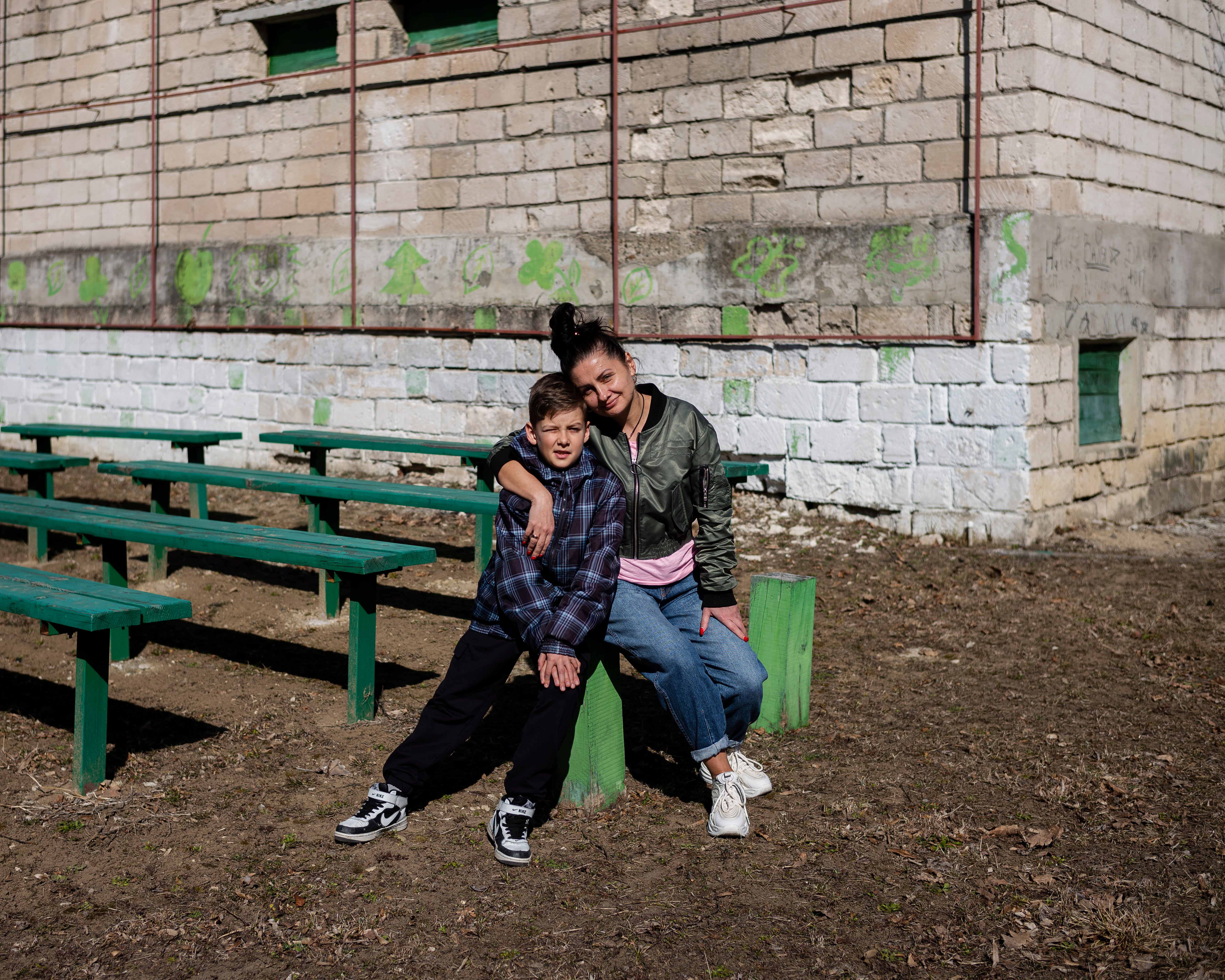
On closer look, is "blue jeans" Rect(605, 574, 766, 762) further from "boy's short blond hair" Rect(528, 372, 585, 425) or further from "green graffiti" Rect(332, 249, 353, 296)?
"green graffiti" Rect(332, 249, 353, 296)

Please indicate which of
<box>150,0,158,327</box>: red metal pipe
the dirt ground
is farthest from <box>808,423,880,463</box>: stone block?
<box>150,0,158,327</box>: red metal pipe

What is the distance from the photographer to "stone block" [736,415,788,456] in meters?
8.32

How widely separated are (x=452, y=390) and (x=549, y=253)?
Answer: 4.54ft

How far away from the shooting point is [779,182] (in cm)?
820

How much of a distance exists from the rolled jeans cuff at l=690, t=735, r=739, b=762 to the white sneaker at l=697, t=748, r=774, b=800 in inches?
3.7

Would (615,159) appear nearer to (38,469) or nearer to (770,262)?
(770,262)

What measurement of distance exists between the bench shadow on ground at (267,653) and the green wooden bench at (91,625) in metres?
1.13

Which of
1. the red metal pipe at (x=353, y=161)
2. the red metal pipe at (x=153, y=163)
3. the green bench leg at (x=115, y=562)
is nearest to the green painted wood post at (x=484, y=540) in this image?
the green bench leg at (x=115, y=562)

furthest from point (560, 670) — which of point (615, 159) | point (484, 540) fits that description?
point (615, 159)

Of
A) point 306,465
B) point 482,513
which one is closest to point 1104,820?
point 482,513

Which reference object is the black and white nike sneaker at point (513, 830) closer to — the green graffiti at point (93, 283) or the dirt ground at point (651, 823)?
Result: the dirt ground at point (651, 823)

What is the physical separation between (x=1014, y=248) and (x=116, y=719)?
5.63m

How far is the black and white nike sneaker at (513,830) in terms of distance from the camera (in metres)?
3.28

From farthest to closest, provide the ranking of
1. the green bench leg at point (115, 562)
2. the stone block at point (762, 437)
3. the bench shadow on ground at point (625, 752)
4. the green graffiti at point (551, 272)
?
the green graffiti at point (551, 272)
the stone block at point (762, 437)
the green bench leg at point (115, 562)
the bench shadow on ground at point (625, 752)
